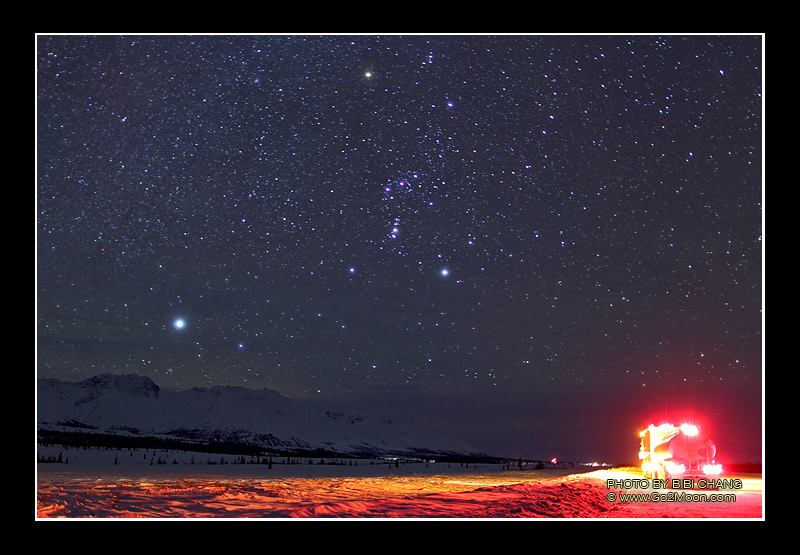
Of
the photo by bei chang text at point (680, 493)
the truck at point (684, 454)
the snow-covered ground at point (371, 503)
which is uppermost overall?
the truck at point (684, 454)

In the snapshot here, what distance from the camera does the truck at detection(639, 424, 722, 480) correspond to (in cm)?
1509

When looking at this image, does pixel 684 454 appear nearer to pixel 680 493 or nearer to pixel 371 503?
pixel 680 493

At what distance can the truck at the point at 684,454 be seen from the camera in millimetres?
15086

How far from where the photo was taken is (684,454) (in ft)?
50.0

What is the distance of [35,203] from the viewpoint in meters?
11.2

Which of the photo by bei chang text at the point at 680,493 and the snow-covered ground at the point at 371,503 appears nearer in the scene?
the snow-covered ground at the point at 371,503

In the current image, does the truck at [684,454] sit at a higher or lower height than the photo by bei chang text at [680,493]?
higher

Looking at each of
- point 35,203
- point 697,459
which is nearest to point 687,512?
point 697,459

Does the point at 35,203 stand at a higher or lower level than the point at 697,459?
higher

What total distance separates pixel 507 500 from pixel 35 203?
1355 centimetres

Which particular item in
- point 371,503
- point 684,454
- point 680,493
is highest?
point 684,454

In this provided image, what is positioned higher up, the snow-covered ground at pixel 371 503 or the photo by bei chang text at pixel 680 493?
the photo by bei chang text at pixel 680 493

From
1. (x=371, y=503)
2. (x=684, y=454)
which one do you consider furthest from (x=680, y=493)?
(x=371, y=503)

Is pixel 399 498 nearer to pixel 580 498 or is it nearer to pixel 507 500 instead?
pixel 507 500
